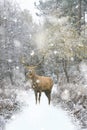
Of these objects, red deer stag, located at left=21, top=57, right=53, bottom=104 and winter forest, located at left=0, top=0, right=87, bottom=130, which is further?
winter forest, located at left=0, top=0, right=87, bottom=130

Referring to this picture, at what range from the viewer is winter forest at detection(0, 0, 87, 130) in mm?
18234

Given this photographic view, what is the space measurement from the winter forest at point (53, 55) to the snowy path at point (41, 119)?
32 centimetres

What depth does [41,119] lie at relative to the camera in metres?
15.6

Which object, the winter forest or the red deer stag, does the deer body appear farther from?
the winter forest

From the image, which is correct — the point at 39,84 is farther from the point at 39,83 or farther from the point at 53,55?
the point at 53,55

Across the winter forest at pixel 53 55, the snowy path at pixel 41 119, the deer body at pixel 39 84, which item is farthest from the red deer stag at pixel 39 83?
the winter forest at pixel 53 55

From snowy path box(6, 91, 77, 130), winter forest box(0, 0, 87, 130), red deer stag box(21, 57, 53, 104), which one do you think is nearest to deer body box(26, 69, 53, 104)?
red deer stag box(21, 57, 53, 104)

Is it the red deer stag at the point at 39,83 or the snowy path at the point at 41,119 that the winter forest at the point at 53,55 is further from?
the red deer stag at the point at 39,83

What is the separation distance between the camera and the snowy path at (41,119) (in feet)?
47.7

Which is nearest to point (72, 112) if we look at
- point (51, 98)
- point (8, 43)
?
point (51, 98)

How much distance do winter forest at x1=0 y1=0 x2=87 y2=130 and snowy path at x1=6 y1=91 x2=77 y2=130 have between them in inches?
12.8

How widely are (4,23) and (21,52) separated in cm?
286

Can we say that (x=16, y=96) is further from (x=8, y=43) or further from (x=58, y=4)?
(x=58, y=4)

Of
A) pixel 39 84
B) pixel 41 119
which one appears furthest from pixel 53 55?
pixel 41 119
